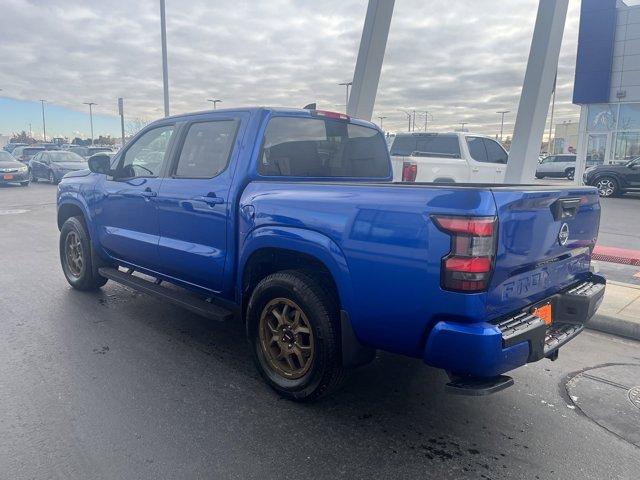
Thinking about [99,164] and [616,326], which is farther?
[99,164]

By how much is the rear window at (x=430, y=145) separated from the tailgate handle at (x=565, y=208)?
26.4ft

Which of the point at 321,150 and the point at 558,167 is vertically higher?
the point at 321,150

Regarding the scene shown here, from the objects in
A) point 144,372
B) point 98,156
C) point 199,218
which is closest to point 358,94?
point 98,156

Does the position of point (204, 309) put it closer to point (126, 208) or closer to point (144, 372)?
point (144, 372)

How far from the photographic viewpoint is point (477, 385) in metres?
2.74

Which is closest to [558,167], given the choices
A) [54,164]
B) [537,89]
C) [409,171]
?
[409,171]

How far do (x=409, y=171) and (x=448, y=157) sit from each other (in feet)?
5.45

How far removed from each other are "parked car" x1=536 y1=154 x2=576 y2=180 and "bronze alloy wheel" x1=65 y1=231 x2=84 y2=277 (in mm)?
32977

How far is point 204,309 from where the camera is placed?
408 cm

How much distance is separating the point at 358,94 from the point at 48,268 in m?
5.50

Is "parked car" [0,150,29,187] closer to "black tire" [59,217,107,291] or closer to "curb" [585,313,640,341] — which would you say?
"black tire" [59,217,107,291]

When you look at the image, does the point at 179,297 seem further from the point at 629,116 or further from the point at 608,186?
the point at 629,116

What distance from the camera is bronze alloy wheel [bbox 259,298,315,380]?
345cm

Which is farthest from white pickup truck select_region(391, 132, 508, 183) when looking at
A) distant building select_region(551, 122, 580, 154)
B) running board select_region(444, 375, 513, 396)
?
distant building select_region(551, 122, 580, 154)
